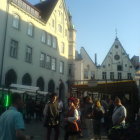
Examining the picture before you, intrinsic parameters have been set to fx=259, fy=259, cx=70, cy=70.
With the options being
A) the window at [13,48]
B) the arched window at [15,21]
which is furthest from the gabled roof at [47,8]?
the window at [13,48]

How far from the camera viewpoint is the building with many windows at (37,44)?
27750 mm

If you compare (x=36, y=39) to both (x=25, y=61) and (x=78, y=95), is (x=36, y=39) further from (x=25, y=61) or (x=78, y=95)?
(x=78, y=95)

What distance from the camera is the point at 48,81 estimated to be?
34.6 m

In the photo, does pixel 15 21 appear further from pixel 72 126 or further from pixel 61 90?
pixel 72 126

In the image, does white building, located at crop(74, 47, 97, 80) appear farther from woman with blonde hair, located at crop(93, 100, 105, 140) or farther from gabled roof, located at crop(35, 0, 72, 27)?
woman with blonde hair, located at crop(93, 100, 105, 140)

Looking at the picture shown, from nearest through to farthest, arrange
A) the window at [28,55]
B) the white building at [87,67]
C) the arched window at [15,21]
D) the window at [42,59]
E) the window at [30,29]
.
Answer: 1. the arched window at [15,21]
2. the window at [28,55]
3. the window at [30,29]
4. the window at [42,59]
5. the white building at [87,67]

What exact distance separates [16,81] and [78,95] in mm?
13525

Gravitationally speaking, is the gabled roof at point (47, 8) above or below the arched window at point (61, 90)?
above

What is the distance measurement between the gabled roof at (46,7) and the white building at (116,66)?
667 inches

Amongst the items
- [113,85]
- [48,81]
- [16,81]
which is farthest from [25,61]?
[113,85]

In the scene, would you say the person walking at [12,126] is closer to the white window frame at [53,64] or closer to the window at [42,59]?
the window at [42,59]

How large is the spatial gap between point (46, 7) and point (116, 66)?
1891 cm

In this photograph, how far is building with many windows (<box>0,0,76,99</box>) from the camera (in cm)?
2775

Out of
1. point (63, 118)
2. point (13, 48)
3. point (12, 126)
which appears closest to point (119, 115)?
point (63, 118)
